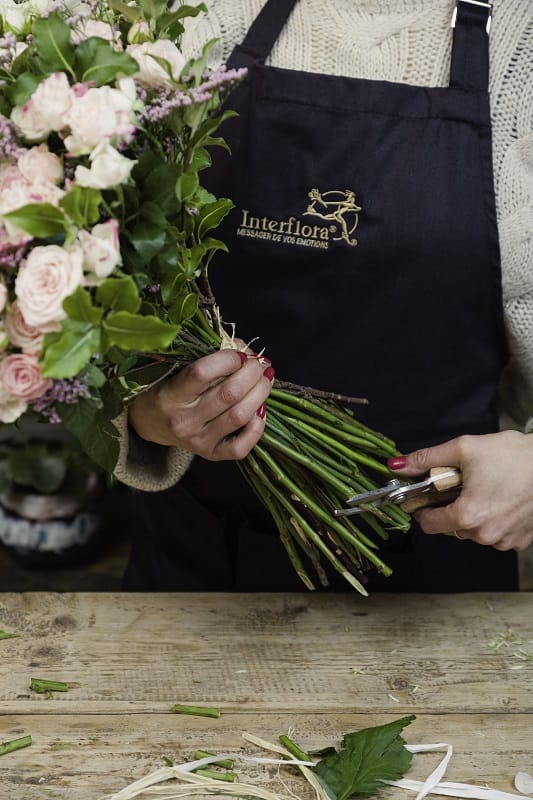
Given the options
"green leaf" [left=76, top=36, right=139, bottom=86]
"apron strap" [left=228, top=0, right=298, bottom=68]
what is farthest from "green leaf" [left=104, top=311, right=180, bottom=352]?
"apron strap" [left=228, top=0, right=298, bottom=68]

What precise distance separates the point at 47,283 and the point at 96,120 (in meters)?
0.16

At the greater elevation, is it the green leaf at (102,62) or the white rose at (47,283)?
the green leaf at (102,62)

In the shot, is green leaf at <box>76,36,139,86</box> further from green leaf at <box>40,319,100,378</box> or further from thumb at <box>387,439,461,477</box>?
thumb at <box>387,439,461,477</box>

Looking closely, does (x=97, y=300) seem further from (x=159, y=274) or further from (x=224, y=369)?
(x=224, y=369)

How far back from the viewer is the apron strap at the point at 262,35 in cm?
142

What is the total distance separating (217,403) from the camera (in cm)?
121

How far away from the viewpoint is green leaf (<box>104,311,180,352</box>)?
85 centimetres

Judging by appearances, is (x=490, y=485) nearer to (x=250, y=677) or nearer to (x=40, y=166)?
(x=250, y=677)

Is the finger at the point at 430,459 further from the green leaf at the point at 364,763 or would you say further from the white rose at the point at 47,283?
the white rose at the point at 47,283

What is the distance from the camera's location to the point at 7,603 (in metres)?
1.41

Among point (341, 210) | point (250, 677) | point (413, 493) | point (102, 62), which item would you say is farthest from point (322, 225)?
point (250, 677)

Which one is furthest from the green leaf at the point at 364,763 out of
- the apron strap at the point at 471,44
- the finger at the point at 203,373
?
the apron strap at the point at 471,44

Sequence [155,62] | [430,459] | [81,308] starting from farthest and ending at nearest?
[430,459] < [155,62] < [81,308]

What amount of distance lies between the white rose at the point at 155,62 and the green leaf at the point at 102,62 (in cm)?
3
